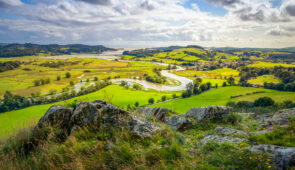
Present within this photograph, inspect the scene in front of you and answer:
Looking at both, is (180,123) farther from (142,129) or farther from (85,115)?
(85,115)

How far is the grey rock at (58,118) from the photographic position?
20.2 feet

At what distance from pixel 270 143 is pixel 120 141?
5.22m

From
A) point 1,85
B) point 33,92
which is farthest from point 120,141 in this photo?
point 1,85

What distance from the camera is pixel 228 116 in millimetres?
9961

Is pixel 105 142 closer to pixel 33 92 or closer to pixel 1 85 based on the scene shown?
pixel 33 92

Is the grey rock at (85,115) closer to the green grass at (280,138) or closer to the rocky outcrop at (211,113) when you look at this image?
the green grass at (280,138)

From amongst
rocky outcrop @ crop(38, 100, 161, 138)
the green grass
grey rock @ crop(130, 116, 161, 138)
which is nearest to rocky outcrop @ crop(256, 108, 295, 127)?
the green grass

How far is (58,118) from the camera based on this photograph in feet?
21.0

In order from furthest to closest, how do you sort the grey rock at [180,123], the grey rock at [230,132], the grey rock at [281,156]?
the grey rock at [180,123] < the grey rock at [230,132] < the grey rock at [281,156]

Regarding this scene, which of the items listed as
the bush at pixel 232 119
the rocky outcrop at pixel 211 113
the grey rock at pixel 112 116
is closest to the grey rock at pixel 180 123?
the rocky outcrop at pixel 211 113

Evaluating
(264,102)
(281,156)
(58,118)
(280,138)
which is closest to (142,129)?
(58,118)

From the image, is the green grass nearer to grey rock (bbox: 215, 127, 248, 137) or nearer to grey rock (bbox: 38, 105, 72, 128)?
grey rock (bbox: 215, 127, 248, 137)

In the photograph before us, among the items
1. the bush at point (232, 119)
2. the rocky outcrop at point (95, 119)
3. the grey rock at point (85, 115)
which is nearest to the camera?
the rocky outcrop at point (95, 119)

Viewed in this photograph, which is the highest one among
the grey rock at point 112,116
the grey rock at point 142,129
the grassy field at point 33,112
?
the grey rock at point 112,116
